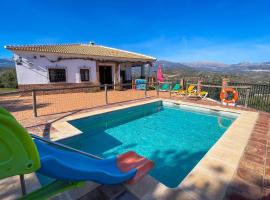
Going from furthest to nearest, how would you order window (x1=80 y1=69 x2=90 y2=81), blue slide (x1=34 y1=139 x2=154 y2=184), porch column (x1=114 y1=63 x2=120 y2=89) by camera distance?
porch column (x1=114 y1=63 x2=120 y2=89) < window (x1=80 y1=69 x2=90 y2=81) < blue slide (x1=34 y1=139 x2=154 y2=184)

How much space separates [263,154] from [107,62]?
13870 millimetres

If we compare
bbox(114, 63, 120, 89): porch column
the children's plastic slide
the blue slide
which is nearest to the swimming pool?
the blue slide

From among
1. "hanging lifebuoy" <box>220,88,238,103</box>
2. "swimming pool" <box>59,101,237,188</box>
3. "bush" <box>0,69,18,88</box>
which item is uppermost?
"bush" <box>0,69,18,88</box>

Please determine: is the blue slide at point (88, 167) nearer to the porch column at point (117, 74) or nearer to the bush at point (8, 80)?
the porch column at point (117, 74)

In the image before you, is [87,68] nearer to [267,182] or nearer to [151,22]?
[151,22]

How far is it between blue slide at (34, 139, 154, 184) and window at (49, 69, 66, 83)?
37.5ft

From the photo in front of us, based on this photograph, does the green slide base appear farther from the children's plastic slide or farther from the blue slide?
the blue slide

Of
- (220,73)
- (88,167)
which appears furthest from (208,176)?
(220,73)

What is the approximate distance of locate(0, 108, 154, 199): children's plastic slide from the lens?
4.22 feet

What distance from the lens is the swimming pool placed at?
171 inches

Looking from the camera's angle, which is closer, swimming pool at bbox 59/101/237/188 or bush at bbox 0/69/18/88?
swimming pool at bbox 59/101/237/188

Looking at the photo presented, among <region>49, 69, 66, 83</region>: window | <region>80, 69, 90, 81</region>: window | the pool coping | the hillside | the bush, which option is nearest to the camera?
the pool coping

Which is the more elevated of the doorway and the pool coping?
the doorway

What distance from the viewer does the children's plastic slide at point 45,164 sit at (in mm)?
1285
